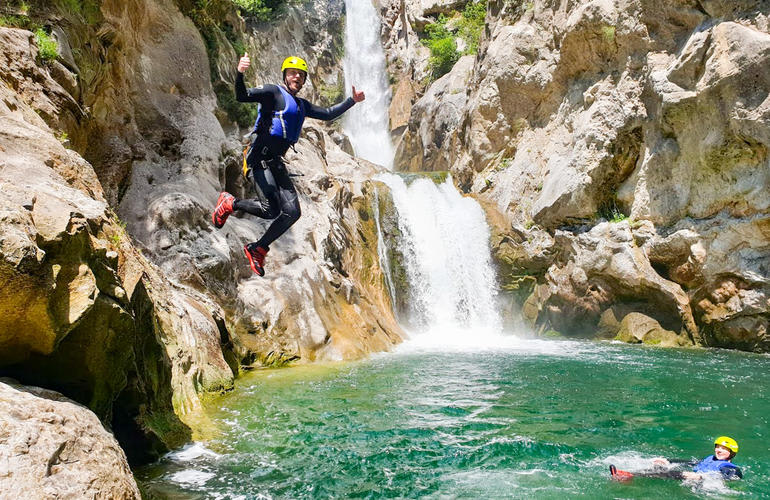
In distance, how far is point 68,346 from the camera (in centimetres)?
364

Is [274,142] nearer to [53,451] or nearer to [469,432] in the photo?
[53,451]

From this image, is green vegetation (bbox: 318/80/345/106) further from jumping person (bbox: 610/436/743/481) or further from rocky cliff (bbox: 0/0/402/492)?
jumping person (bbox: 610/436/743/481)

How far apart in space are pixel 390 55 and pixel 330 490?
121 ft

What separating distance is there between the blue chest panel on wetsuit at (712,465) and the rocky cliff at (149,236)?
5328mm

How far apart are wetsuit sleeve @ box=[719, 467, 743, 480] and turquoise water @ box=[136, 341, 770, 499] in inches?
3.3

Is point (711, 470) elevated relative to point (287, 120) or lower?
lower

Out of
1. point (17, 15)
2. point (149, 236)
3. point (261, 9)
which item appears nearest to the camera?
point (17, 15)

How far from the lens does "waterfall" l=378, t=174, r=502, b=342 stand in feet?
60.5

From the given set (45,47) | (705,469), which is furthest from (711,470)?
(45,47)

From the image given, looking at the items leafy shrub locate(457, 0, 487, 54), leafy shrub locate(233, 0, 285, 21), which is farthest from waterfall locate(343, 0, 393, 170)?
leafy shrub locate(233, 0, 285, 21)

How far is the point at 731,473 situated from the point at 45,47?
10535mm

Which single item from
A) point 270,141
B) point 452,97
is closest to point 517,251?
point 452,97

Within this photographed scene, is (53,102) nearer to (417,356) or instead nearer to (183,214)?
(183,214)

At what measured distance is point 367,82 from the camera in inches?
1458
